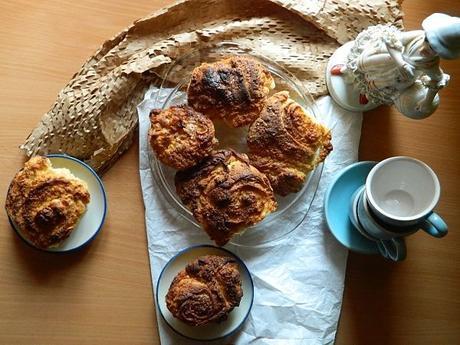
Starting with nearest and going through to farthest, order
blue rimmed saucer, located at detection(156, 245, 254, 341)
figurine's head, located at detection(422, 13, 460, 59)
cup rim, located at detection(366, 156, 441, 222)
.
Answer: figurine's head, located at detection(422, 13, 460, 59) → cup rim, located at detection(366, 156, 441, 222) → blue rimmed saucer, located at detection(156, 245, 254, 341)

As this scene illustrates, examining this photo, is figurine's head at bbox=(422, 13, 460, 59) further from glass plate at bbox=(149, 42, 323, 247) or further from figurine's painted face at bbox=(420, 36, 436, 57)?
glass plate at bbox=(149, 42, 323, 247)

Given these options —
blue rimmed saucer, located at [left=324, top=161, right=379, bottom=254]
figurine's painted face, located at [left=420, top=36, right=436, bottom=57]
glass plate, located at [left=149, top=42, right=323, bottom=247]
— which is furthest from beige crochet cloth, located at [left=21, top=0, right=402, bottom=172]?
figurine's painted face, located at [left=420, top=36, right=436, bottom=57]

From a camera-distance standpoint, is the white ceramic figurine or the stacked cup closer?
the white ceramic figurine

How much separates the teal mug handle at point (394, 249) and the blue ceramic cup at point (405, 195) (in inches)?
1.6

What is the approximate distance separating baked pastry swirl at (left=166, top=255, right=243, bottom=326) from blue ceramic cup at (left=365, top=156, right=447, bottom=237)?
0.26m

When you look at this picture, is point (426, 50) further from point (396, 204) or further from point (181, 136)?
point (181, 136)

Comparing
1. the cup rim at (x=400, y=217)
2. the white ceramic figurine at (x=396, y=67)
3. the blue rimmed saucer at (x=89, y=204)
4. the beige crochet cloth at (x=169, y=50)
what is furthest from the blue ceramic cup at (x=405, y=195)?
the blue rimmed saucer at (x=89, y=204)

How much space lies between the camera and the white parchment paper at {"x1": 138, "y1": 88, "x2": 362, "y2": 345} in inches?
43.0

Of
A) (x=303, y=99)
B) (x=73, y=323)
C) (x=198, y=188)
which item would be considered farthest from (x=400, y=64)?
(x=73, y=323)

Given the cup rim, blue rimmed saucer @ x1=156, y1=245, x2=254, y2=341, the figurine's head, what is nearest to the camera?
the figurine's head

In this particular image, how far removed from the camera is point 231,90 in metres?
1.04

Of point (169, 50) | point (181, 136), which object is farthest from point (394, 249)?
point (169, 50)

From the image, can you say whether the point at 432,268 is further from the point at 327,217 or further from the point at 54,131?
the point at 54,131

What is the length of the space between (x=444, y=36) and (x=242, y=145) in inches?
16.6
